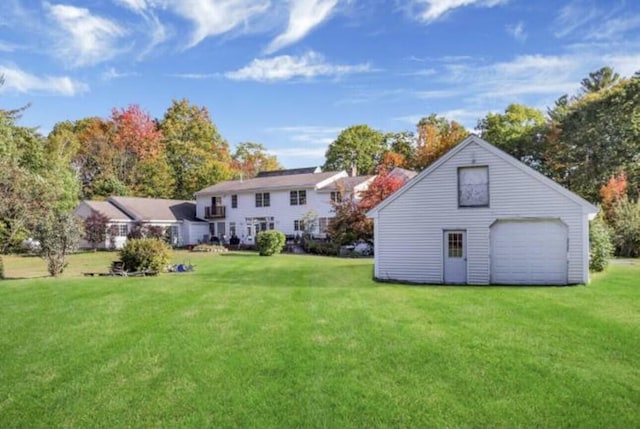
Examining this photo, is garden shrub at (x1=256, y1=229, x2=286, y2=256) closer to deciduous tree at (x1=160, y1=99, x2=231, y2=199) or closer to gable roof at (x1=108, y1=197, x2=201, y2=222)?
gable roof at (x1=108, y1=197, x2=201, y2=222)

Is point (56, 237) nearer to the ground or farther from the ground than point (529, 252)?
farther from the ground

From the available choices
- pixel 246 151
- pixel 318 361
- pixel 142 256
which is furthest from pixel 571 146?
pixel 246 151

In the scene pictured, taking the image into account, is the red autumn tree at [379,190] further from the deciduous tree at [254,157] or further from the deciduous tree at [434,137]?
the deciduous tree at [254,157]

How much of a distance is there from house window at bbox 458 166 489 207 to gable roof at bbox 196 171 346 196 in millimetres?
22351

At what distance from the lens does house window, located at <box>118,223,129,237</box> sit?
131 feet

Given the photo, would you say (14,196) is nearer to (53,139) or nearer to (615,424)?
(615,424)

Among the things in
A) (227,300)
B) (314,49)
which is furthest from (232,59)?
(227,300)

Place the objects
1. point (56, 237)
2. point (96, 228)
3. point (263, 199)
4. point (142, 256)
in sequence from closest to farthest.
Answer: point (56, 237)
point (142, 256)
point (96, 228)
point (263, 199)

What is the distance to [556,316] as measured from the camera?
10.0 m

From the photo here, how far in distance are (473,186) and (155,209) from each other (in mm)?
33468

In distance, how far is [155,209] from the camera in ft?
141

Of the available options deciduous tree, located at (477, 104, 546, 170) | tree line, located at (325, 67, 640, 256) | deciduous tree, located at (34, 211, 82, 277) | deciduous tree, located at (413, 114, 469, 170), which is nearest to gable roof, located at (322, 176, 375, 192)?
tree line, located at (325, 67, 640, 256)

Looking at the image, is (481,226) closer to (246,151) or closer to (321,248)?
(321,248)

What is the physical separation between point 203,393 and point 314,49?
60.3 ft
